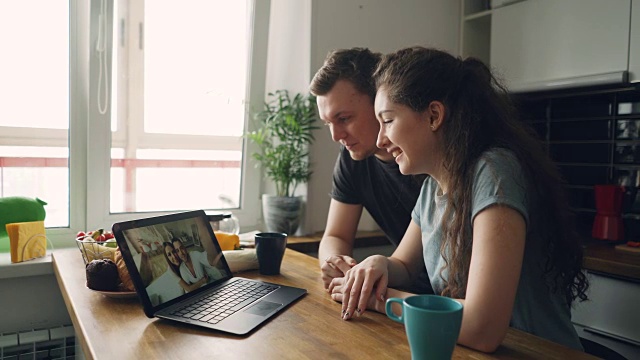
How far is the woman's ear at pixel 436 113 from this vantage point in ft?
3.50

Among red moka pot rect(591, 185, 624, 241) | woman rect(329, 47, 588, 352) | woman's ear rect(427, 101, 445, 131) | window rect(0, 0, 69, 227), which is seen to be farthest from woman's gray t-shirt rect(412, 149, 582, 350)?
window rect(0, 0, 69, 227)

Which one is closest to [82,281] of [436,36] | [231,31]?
[231,31]

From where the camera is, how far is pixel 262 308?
1.02 metres

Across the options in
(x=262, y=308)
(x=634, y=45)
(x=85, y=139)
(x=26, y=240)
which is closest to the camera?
(x=262, y=308)

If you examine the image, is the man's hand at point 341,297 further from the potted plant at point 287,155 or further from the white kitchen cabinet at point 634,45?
the white kitchen cabinet at point 634,45

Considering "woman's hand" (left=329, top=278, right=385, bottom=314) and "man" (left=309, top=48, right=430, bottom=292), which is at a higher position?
"man" (left=309, top=48, right=430, bottom=292)

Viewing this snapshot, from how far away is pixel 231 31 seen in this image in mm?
2363

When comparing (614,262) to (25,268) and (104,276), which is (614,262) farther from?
(25,268)

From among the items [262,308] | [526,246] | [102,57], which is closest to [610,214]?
[526,246]

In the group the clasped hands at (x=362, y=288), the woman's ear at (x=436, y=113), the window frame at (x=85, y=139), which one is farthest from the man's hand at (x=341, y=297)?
the window frame at (x=85, y=139)

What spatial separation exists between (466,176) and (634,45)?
53.0 inches

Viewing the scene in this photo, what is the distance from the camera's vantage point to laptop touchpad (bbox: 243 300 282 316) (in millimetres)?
996

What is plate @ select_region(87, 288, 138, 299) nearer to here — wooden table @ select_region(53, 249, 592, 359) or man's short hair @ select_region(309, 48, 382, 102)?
wooden table @ select_region(53, 249, 592, 359)

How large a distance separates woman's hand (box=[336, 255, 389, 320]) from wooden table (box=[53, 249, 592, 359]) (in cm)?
3
